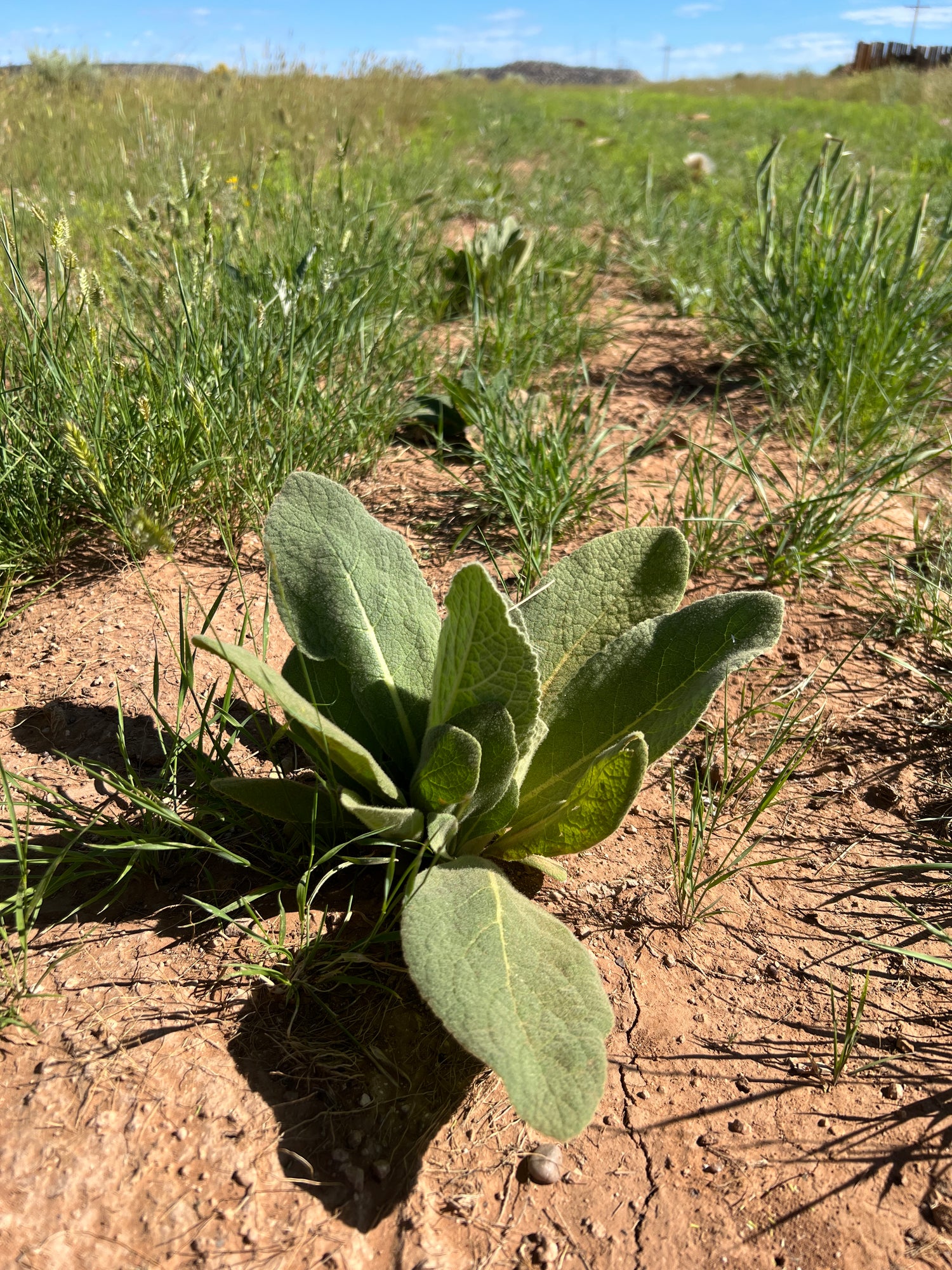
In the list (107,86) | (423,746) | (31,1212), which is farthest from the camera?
(107,86)

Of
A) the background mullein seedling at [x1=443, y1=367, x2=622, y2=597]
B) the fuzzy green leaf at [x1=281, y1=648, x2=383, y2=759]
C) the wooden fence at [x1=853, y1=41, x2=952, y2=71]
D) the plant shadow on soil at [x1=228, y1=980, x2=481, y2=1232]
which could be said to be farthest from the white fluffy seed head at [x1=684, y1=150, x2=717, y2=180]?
the wooden fence at [x1=853, y1=41, x2=952, y2=71]

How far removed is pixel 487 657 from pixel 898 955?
29.7 inches

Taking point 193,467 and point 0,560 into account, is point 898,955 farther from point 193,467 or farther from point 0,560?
point 0,560

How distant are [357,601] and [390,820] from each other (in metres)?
0.37

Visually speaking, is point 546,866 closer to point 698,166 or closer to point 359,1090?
point 359,1090

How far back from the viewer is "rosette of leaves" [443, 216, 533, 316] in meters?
3.30

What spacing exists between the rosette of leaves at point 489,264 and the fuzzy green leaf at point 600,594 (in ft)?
6.75

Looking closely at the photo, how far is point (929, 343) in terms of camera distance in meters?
2.64

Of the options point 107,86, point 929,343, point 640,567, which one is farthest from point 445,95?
point 640,567

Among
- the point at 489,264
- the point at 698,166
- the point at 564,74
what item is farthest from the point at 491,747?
the point at 564,74

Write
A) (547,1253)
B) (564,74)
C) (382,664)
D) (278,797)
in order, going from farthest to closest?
1. (564,74)
2. (382,664)
3. (278,797)
4. (547,1253)

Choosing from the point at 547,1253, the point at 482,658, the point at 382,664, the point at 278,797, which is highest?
the point at 482,658

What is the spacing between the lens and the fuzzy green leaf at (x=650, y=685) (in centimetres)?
127

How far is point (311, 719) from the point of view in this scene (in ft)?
3.69
